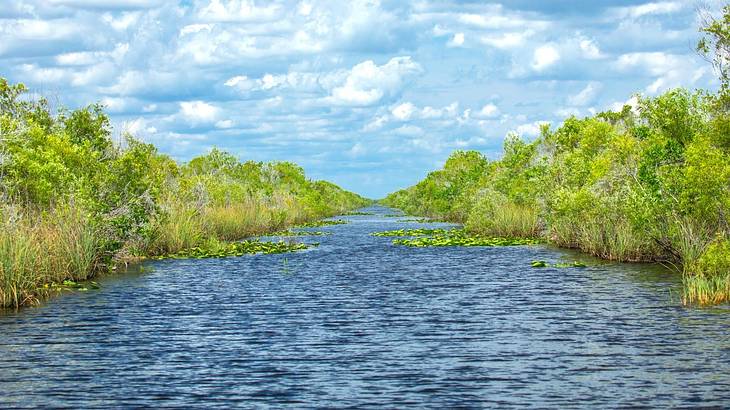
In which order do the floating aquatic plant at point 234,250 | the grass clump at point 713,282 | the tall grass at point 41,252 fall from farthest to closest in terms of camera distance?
the floating aquatic plant at point 234,250 → the tall grass at point 41,252 → the grass clump at point 713,282

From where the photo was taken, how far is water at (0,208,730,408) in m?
14.4

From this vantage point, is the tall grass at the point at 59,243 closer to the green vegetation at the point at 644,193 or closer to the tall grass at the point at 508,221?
the green vegetation at the point at 644,193

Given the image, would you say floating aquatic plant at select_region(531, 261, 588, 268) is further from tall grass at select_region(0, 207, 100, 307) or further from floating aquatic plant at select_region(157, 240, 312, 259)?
tall grass at select_region(0, 207, 100, 307)

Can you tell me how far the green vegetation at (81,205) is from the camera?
26.1 meters

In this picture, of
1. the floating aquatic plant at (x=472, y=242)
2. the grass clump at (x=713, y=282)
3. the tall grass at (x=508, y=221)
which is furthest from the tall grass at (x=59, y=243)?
the tall grass at (x=508, y=221)

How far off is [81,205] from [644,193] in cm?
2142

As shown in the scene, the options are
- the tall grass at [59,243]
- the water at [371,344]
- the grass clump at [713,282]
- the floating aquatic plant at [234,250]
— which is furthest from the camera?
the floating aquatic plant at [234,250]

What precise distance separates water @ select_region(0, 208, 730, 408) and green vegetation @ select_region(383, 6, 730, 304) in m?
1.95

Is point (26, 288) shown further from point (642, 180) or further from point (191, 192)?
point (191, 192)

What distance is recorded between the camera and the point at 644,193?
32656 millimetres

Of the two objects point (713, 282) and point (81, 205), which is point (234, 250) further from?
point (713, 282)

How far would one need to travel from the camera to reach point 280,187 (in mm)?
98125

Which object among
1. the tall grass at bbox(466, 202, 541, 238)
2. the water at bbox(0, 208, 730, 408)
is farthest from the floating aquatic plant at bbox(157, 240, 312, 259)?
the tall grass at bbox(466, 202, 541, 238)

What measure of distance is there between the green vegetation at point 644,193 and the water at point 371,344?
195cm
